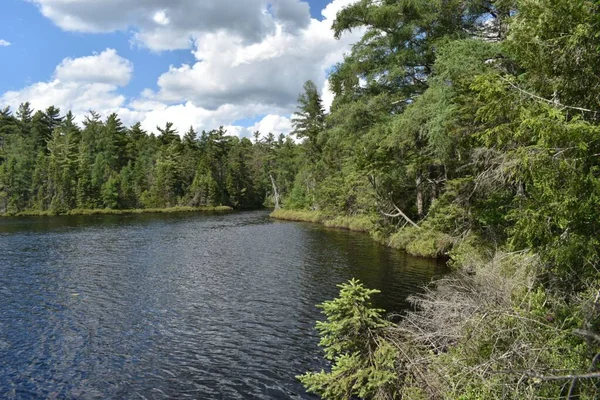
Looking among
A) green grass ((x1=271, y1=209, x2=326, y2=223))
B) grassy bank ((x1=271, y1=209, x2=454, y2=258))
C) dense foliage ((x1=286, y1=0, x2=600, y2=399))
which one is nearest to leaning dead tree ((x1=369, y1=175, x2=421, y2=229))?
grassy bank ((x1=271, y1=209, x2=454, y2=258))

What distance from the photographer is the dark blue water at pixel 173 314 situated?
33.0ft

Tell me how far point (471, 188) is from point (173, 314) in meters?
14.6

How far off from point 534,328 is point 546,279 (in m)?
3.02

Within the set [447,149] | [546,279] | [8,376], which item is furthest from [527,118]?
[8,376]

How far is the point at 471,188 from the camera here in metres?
20.1

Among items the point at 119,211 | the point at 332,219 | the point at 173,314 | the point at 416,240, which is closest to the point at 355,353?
the point at 173,314

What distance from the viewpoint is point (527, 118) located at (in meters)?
7.75

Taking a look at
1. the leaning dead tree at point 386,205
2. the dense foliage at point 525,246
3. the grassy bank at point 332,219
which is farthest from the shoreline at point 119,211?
the dense foliage at point 525,246

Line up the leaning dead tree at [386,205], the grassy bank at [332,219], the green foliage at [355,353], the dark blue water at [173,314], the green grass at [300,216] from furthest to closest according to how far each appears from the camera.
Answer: the green grass at [300,216] → the grassy bank at [332,219] → the leaning dead tree at [386,205] → the dark blue water at [173,314] → the green foliage at [355,353]

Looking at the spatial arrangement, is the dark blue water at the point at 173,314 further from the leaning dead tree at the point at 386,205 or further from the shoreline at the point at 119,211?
the shoreline at the point at 119,211

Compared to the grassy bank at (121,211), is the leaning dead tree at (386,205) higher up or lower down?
higher up

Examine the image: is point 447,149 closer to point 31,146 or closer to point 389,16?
point 389,16

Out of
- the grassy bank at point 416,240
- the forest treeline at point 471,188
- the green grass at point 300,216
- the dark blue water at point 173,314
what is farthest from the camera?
the green grass at point 300,216

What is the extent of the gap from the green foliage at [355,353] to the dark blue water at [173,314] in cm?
123
